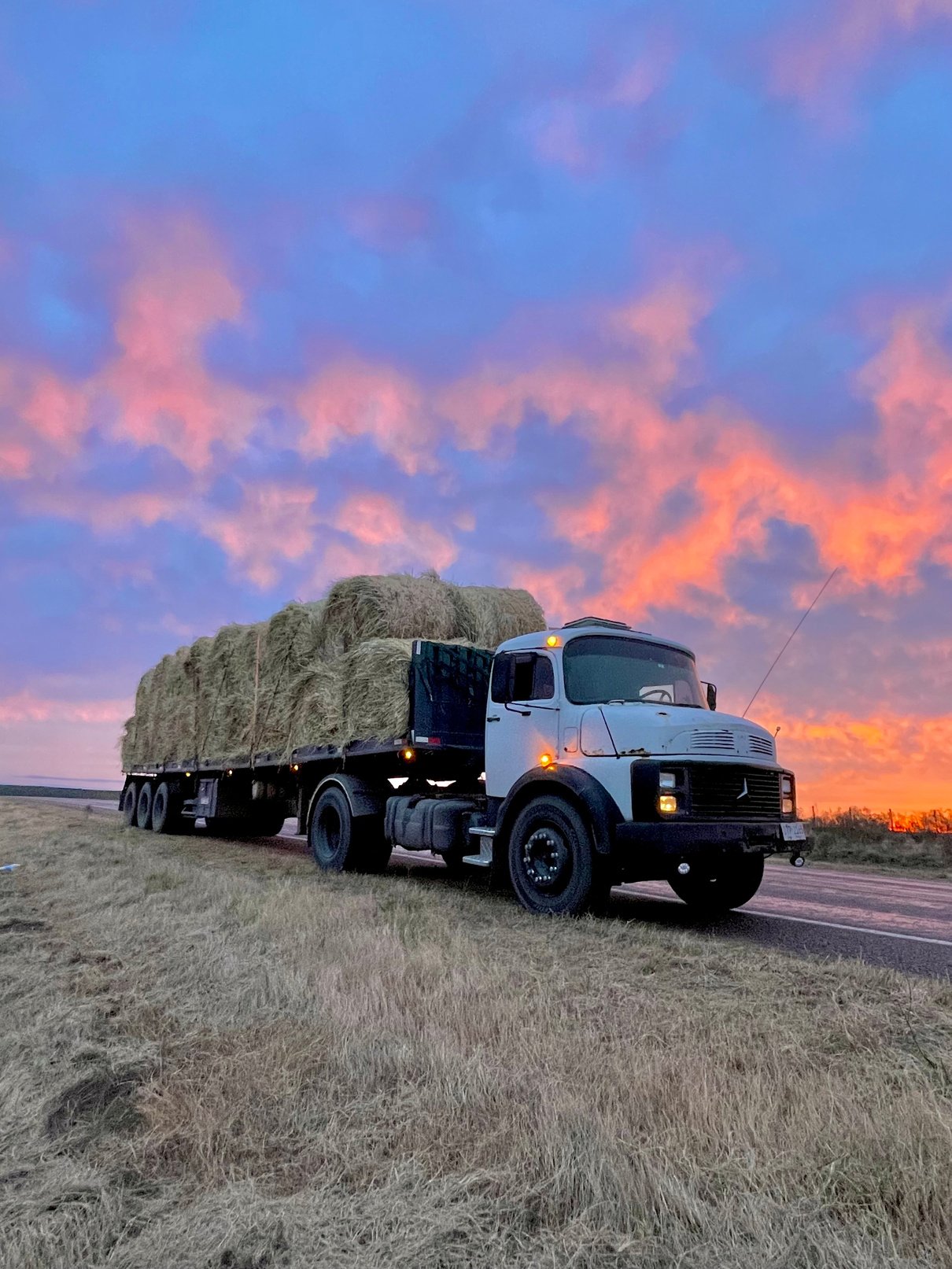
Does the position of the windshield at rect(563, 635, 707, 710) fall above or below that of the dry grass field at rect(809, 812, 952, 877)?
above

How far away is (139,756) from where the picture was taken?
68.1 ft

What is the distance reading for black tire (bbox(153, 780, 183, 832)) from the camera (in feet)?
61.1

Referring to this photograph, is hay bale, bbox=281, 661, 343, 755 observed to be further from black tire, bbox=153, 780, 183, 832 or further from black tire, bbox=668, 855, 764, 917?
black tire, bbox=153, 780, 183, 832

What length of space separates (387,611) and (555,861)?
14.6 ft

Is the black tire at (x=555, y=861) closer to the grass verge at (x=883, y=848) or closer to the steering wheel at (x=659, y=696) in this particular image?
the steering wheel at (x=659, y=696)

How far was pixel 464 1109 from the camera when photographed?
9.77ft

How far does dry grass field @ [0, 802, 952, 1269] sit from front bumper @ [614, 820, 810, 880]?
1.36m

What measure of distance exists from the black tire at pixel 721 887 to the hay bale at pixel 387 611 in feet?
14.7

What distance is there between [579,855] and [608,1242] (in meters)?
5.44

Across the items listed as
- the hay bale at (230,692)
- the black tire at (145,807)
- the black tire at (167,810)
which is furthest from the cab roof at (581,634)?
the black tire at (145,807)

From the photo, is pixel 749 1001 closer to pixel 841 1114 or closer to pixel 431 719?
pixel 841 1114

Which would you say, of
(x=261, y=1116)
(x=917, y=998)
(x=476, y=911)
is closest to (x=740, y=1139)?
(x=261, y=1116)

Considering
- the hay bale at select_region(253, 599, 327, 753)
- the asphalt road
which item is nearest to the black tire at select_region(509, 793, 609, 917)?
the asphalt road

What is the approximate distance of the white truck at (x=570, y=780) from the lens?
7438mm
